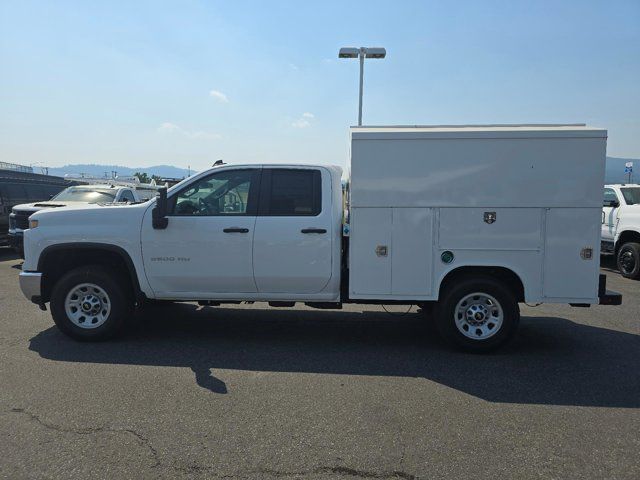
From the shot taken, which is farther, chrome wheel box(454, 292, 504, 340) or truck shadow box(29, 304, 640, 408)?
chrome wheel box(454, 292, 504, 340)

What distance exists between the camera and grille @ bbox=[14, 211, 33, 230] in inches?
432

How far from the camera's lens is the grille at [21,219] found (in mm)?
10961

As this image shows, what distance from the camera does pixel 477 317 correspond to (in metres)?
5.43

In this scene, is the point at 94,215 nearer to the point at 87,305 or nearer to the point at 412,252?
the point at 87,305

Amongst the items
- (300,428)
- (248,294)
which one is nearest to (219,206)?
(248,294)

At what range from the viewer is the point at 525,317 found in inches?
288

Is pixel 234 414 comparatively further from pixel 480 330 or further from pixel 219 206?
pixel 480 330

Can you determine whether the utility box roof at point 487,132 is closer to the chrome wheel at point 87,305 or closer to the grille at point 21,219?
the chrome wheel at point 87,305

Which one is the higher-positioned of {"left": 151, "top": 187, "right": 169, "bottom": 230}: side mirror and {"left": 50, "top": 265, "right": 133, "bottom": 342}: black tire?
{"left": 151, "top": 187, "right": 169, "bottom": 230}: side mirror

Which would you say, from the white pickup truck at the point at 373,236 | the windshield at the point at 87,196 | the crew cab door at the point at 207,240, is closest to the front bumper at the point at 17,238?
the windshield at the point at 87,196

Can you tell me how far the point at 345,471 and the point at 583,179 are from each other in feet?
12.7

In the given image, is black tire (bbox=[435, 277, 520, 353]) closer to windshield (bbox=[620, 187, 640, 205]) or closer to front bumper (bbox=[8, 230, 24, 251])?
windshield (bbox=[620, 187, 640, 205])

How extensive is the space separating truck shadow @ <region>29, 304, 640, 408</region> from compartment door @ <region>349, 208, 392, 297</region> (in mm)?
753

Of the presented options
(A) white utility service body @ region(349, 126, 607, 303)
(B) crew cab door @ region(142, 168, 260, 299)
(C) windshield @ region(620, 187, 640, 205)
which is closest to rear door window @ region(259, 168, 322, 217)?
(B) crew cab door @ region(142, 168, 260, 299)
